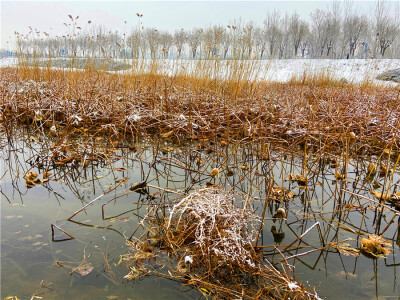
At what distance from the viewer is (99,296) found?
80cm

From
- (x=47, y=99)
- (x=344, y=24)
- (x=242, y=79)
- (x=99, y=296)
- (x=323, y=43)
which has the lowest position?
(x=99, y=296)

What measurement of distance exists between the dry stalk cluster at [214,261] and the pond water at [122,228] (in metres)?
0.05

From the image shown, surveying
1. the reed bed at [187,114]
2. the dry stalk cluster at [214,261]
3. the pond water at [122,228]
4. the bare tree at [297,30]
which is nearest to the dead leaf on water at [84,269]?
the pond water at [122,228]

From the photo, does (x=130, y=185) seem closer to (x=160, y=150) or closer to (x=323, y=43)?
(x=160, y=150)

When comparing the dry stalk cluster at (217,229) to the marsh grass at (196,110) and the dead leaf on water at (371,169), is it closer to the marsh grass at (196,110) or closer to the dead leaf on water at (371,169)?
the dead leaf on water at (371,169)

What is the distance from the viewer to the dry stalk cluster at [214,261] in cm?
82

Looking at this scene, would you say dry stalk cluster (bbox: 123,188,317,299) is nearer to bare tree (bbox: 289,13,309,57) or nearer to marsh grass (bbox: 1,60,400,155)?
marsh grass (bbox: 1,60,400,155)

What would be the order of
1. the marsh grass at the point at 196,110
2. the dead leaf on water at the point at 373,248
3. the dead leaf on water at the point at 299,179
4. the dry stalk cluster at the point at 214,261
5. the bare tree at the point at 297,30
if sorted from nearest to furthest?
the dry stalk cluster at the point at 214,261 → the dead leaf on water at the point at 373,248 → the dead leaf on water at the point at 299,179 → the marsh grass at the point at 196,110 → the bare tree at the point at 297,30

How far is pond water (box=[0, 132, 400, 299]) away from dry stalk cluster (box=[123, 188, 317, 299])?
52mm

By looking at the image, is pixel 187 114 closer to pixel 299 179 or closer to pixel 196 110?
pixel 196 110

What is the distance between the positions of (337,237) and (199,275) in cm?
69

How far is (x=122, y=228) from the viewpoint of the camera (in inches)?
46.1

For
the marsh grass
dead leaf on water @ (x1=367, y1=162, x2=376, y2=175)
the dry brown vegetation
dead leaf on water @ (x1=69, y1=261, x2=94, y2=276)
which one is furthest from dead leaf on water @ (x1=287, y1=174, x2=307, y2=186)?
dead leaf on water @ (x1=69, y1=261, x2=94, y2=276)

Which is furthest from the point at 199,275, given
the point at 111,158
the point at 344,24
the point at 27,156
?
the point at 344,24
